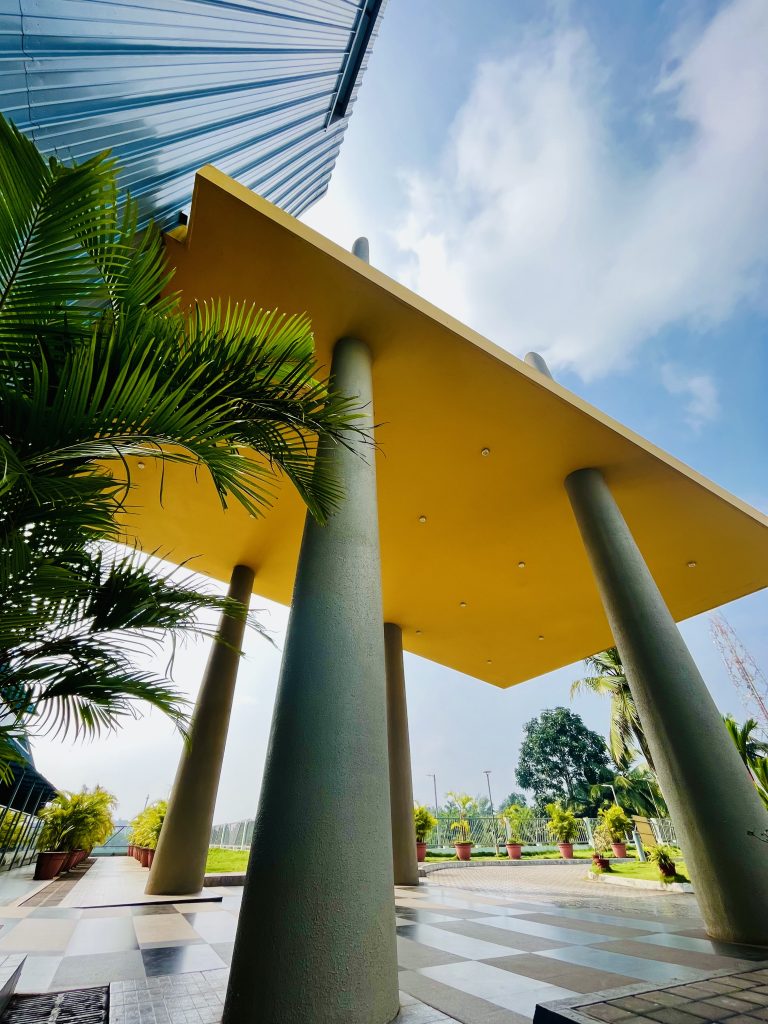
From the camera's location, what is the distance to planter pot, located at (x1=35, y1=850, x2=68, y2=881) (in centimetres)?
927

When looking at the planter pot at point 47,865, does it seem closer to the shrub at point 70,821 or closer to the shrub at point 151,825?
the shrub at point 70,821

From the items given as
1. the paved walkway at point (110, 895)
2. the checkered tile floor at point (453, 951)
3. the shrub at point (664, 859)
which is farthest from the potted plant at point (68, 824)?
the shrub at point (664, 859)

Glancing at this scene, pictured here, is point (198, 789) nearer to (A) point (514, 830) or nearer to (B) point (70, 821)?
(B) point (70, 821)

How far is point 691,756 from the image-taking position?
4473 millimetres

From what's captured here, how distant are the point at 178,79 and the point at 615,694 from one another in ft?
71.1

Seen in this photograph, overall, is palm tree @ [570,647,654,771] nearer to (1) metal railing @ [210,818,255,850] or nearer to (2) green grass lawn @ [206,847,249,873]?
(2) green grass lawn @ [206,847,249,873]

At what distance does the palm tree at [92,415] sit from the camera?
1.71 meters

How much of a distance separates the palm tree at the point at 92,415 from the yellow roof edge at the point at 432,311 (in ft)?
7.73

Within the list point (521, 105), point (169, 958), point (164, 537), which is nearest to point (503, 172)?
point (521, 105)

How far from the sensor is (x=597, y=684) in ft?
59.0

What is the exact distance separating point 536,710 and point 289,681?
5257cm

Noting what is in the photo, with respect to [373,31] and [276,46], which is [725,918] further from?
[373,31]

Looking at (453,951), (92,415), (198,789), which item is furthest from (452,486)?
(198,789)

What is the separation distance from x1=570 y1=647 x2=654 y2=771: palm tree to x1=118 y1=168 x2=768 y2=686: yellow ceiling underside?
7316 millimetres
